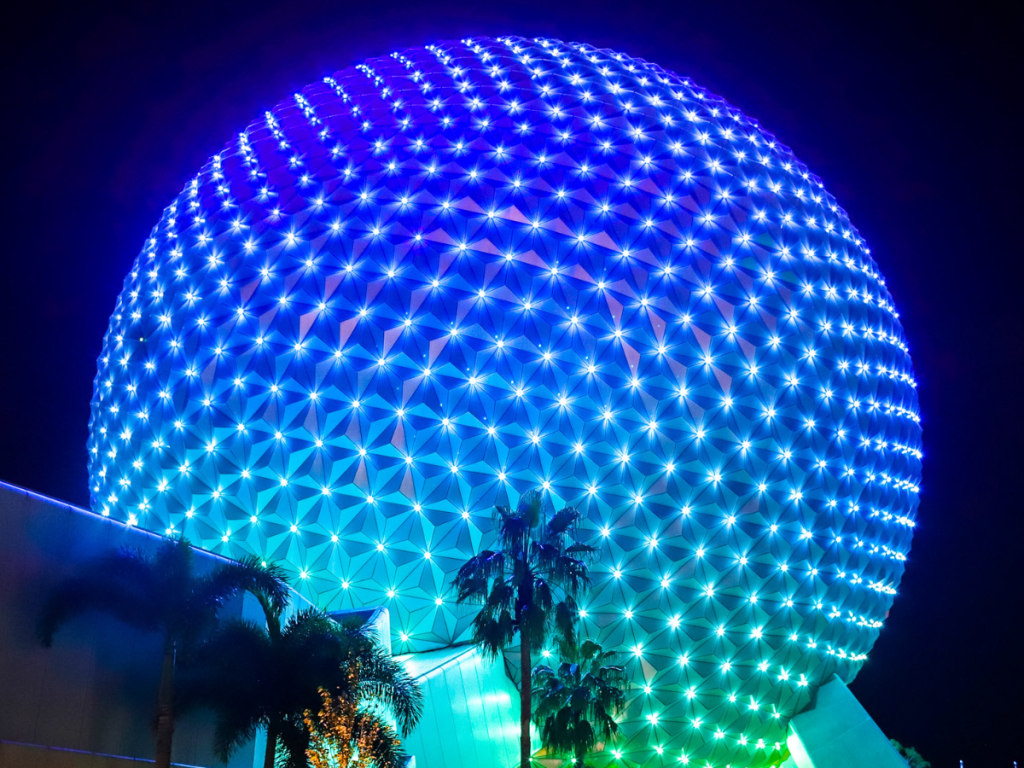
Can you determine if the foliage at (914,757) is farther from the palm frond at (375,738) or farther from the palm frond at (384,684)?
the palm frond at (375,738)

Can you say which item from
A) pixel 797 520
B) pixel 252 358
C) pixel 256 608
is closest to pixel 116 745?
pixel 256 608

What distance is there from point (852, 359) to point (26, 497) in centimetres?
2249

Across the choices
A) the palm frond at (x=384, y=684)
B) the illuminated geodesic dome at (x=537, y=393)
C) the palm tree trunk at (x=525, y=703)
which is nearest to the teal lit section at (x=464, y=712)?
the illuminated geodesic dome at (x=537, y=393)

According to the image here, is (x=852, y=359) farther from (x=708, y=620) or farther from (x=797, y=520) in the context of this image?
(x=708, y=620)

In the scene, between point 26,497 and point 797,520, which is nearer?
point 26,497

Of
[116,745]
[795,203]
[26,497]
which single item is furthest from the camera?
[795,203]

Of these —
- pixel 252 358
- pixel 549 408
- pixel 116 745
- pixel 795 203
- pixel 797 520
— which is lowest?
pixel 116 745

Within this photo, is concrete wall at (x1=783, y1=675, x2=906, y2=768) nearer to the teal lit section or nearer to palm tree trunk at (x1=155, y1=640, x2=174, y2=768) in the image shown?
the teal lit section

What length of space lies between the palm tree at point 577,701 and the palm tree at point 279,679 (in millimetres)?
4225

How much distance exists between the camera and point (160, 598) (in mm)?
13727

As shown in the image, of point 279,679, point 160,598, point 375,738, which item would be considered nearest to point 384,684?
point 375,738

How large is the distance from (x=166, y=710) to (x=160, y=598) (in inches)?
68.6

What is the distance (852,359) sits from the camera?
86.1 ft

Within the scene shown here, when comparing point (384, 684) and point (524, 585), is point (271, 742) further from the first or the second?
point (524, 585)
